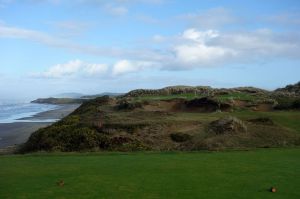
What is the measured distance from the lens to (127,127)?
962 inches

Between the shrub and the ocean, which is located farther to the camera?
the ocean

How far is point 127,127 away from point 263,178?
14.4 metres

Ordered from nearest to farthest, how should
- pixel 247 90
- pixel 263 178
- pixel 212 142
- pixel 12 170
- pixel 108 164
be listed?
pixel 263 178
pixel 12 170
pixel 108 164
pixel 212 142
pixel 247 90

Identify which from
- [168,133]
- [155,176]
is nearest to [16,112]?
[168,133]

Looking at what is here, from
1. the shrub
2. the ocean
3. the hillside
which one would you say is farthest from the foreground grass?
the ocean

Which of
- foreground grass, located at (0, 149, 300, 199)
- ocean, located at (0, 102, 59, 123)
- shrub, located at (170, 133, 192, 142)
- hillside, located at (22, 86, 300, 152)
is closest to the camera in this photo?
foreground grass, located at (0, 149, 300, 199)

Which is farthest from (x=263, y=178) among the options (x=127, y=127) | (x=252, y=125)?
(x=127, y=127)

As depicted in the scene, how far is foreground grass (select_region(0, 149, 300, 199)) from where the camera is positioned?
9.20m

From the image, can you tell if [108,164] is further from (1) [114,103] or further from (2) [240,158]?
(1) [114,103]

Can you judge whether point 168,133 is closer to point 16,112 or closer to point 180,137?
point 180,137

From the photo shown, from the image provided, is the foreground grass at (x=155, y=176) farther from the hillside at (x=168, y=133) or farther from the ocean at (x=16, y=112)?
the ocean at (x=16, y=112)

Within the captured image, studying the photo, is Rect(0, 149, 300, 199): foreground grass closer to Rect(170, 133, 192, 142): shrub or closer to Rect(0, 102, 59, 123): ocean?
Rect(170, 133, 192, 142): shrub

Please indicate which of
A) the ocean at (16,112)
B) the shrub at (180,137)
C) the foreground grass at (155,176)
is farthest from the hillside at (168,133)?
the ocean at (16,112)

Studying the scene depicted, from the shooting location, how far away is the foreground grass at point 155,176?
362 inches
